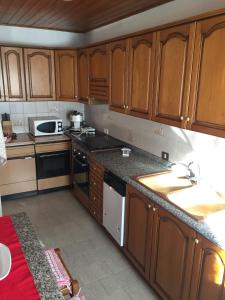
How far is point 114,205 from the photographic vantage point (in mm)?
2541

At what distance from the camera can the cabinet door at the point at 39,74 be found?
362cm

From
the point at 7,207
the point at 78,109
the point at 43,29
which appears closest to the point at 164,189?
the point at 7,207

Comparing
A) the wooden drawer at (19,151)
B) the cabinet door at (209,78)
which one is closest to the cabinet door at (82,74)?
the wooden drawer at (19,151)

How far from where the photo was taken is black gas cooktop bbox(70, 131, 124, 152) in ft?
10.4

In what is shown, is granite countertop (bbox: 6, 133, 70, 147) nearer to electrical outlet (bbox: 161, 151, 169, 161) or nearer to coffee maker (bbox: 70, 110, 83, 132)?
coffee maker (bbox: 70, 110, 83, 132)

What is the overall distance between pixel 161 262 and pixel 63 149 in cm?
241

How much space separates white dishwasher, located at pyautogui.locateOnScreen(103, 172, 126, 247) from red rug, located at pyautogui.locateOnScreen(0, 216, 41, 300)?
118 centimetres

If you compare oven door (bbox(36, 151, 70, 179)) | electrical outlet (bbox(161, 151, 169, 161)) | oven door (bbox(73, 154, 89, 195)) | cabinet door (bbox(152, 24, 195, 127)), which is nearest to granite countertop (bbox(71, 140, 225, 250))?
electrical outlet (bbox(161, 151, 169, 161))

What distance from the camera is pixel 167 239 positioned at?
1.85 m

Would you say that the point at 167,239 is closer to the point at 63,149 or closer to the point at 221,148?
the point at 221,148

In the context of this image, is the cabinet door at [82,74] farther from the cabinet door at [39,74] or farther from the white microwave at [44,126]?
the white microwave at [44,126]

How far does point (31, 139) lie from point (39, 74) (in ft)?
3.18

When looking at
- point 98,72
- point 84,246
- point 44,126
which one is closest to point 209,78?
point 98,72

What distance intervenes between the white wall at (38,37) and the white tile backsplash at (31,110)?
2.93ft
